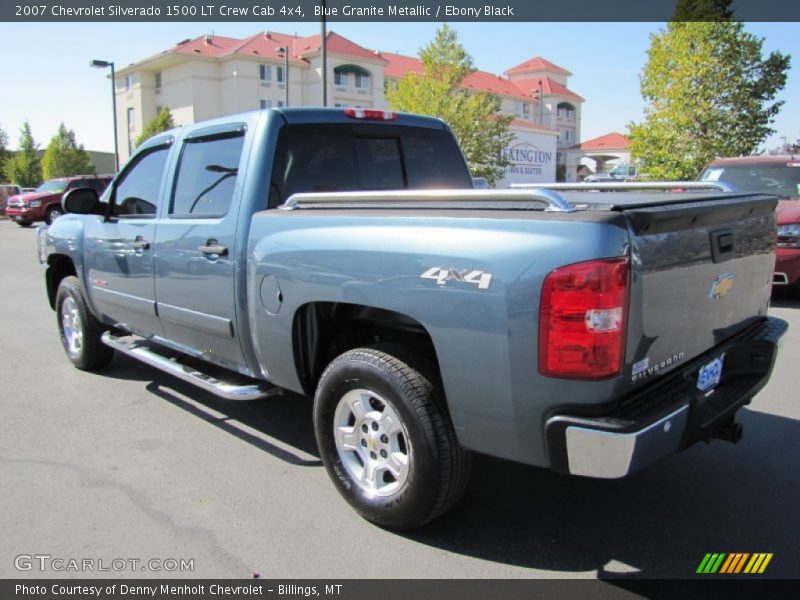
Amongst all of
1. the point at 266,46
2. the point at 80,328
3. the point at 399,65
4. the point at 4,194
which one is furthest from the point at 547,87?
the point at 80,328

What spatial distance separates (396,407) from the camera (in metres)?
2.88

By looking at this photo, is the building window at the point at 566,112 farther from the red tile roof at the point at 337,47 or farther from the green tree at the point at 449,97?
the green tree at the point at 449,97

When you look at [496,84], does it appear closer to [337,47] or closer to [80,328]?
[337,47]

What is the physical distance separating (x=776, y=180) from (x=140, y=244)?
884 cm

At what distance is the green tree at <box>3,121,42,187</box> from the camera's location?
1953 inches

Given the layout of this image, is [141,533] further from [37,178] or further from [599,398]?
[37,178]

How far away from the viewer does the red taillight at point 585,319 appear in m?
2.31

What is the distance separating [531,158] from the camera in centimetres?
4544

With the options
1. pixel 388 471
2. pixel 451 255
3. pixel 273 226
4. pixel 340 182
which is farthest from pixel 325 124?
pixel 388 471

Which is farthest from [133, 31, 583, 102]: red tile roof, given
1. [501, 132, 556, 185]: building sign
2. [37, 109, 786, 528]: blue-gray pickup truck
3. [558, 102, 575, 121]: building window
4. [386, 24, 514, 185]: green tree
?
[37, 109, 786, 528]: blue-gray pickup truck

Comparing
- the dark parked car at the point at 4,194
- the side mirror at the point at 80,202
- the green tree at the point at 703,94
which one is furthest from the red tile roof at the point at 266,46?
the side mirror at the point at 80,202

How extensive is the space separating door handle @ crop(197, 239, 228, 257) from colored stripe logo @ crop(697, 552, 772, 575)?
9.29 ft

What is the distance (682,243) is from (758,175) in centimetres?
823

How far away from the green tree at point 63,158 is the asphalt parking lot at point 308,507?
5190 cm
